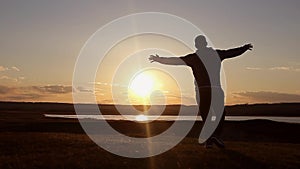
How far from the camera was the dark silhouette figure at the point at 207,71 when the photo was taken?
14.9 m

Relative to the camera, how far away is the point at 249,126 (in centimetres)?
6688

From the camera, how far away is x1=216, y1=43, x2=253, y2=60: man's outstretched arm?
48.9ft

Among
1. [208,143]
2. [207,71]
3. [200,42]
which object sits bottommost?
[208,143]

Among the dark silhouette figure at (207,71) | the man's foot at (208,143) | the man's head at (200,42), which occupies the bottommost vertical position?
the man's foot at (208,143)

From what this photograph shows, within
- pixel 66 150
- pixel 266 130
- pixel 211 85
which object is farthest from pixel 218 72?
pixel 266 130

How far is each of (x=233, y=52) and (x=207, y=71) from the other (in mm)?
987

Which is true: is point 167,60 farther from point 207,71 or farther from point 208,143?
point 208,143

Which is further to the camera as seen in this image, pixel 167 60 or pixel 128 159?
pixel 167 60

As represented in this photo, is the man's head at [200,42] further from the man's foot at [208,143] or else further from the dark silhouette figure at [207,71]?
the man's foot at [208,143]

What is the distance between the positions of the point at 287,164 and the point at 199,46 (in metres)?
4.41

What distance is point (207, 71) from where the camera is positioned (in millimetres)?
15023

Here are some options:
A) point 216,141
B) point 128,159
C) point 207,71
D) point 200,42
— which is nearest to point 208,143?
point 216,141

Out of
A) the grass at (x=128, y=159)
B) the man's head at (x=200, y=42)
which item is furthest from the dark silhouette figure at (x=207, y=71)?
the grass at (x=128, y=159)

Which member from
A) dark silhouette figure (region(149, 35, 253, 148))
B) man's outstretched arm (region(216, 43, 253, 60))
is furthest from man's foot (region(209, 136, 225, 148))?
man's outstretched arm (region(216, 43, 253, 60))
